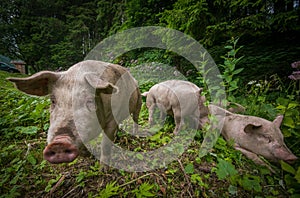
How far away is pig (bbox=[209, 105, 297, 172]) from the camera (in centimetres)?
170

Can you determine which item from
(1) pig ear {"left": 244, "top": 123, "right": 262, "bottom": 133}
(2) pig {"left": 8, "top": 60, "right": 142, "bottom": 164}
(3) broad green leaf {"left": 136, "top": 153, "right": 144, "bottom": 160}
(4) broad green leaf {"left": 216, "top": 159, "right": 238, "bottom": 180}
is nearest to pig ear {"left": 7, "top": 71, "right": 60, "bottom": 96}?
(2) pig {"left": 8, "top": 60, "right": 142, "bottom": 164}

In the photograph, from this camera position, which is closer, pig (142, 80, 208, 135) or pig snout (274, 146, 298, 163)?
pig snout (274, 146, 298, 163)

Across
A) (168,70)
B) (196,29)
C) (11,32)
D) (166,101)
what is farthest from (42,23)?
(166,101)

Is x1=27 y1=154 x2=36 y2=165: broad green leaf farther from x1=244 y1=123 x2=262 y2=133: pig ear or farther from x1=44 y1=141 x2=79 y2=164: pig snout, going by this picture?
x1=244 y1=123 x2=262 y2=133: pig ear

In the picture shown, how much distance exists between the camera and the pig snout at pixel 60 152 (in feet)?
3.77

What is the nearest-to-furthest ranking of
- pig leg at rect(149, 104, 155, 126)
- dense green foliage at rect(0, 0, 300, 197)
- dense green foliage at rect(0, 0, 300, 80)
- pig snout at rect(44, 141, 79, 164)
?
pig snout at rect(44, 141, 79, 164) → dense green foliage at rect(0, 0, 300, 197) → pig leg at rect(149, 104, 155, 126) → dense green foliage at rect(0, 0, 300, 80)

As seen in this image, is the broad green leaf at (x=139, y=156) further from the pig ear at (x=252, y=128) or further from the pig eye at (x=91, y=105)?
the pig ear at (x=252, y=128)

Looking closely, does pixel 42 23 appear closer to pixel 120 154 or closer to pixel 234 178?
pixel 120 154

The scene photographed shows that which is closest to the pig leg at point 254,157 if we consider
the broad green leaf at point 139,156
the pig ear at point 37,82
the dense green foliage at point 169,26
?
the broad green leaf at point 139,156

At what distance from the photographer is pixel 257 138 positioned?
74.9 inches

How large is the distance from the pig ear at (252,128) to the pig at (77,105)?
4.60 feet

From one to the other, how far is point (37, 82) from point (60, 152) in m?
0.72

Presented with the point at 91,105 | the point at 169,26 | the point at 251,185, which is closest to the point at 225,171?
the point at 251,185

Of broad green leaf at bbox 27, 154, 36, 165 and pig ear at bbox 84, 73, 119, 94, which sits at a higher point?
pig ear at bbox 84, 73, 119, 94
